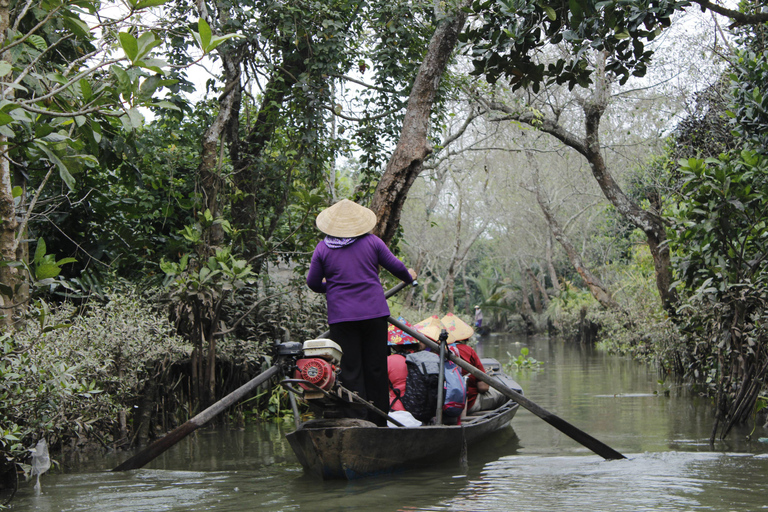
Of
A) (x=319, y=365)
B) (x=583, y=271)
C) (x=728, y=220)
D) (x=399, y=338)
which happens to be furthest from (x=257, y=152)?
(x=583, y=271)

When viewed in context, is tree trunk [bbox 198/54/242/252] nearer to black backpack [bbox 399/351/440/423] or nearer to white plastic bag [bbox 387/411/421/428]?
black backpack [bbox 399/351/440/423]

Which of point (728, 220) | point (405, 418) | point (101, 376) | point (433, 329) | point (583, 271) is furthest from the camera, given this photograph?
point (583, 271)

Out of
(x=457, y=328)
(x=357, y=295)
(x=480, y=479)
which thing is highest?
(x=357, y=295)

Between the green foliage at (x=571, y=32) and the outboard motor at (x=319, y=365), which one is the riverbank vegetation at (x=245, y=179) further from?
the outboard motor at (x=319, y=365)

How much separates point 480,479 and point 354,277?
1.90 m

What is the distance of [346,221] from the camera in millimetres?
6070

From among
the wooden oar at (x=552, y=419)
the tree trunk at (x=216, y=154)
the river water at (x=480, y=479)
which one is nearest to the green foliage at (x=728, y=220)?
the river water at (x=480, y=479)

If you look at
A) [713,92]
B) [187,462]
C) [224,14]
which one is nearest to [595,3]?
[187,462]

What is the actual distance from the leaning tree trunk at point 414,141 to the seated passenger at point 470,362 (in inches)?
59.2

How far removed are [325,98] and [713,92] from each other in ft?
18.1

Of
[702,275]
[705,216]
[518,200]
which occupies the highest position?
[518,200]

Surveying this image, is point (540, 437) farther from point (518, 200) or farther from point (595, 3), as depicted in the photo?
point (518, 200)

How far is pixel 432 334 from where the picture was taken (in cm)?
743

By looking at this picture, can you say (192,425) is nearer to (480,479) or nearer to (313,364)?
(313,364)
